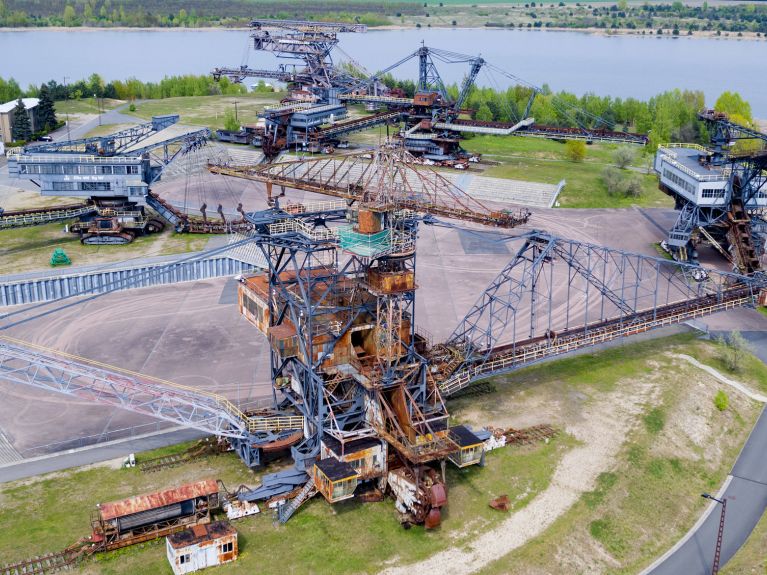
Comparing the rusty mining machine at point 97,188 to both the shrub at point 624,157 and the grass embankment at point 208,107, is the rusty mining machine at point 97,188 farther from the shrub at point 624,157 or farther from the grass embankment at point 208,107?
the shrub at point 624,157

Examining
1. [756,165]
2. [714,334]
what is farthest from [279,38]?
[714,334]

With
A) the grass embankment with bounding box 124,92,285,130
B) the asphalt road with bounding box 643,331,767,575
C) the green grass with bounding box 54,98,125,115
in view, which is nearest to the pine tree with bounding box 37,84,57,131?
the grass embankment with bounding box 124,92,285,130

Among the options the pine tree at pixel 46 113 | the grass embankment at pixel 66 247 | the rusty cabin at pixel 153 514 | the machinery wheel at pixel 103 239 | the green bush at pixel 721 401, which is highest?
the pine tree at pixel 46 113

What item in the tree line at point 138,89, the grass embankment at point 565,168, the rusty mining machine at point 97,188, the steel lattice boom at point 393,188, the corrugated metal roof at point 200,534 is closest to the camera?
the corrugated metal roof at point 200,534

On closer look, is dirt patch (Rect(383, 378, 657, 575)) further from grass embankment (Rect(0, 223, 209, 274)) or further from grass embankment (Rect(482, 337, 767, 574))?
grass embankment (Rect(0, 223, 209, 274))

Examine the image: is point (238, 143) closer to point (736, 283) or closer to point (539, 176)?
point (539, 176)

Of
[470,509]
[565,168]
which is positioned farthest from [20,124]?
[470,509]

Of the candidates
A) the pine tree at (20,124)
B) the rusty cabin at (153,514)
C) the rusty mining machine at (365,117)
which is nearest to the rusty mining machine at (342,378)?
the rusty cabin at (153,514)
